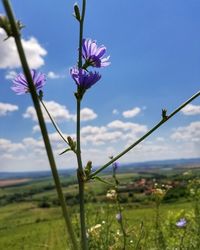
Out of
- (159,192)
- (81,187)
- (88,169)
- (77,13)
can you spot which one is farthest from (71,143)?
(159,192)

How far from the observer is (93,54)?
1704 millimetres

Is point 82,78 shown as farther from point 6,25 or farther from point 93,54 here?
point 6,25

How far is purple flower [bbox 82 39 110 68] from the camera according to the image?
5.49 feet

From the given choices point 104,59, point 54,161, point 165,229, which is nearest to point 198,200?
point 165,229

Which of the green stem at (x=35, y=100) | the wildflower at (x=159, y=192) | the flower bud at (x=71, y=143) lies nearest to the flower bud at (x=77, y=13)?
the flower bud at (x=71, y=143)


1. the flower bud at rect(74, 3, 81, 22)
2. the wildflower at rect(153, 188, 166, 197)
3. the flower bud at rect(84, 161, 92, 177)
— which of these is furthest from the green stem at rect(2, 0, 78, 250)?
the wildflower at rect(153, 188, 166, 197)

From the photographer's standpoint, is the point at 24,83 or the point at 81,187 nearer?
the point at 81,187

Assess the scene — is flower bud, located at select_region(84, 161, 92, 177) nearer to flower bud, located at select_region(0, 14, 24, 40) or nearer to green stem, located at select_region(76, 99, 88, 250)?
green stem, located at select_region(76, 99, 88, 250)

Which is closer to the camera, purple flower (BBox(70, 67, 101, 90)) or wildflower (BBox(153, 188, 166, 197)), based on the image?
purple flower (BBox(70, 67, 101, 90))

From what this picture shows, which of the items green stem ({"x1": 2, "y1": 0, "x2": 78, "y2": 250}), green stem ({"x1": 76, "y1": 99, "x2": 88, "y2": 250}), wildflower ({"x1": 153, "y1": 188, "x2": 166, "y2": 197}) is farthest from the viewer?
wildflower ({"x1": 153, "y1": 188, "x2": 166, "y2": 197})

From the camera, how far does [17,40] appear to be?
998 millimetres

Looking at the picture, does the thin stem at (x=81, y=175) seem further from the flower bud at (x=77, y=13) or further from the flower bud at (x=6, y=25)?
the flower bud at (x=6, y=25)

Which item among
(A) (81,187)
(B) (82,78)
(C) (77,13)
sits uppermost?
(C) (77,13)

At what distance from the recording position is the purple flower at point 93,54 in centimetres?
167
